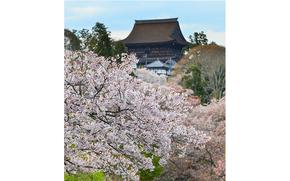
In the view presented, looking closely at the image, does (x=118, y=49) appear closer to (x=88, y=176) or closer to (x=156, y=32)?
(x=156, y=32)

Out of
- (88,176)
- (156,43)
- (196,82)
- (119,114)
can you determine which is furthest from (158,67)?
(88,176)

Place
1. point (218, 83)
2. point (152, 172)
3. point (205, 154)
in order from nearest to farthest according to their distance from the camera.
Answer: point (218, 83), point (205, 154), point (152, 172)

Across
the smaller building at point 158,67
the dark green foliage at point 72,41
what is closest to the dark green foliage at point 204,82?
the smaller building at point 158,67

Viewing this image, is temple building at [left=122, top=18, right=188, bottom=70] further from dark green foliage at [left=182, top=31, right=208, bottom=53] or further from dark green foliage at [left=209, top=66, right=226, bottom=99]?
dark green foliage at [left=209, top=66, right=226, bottom=99]

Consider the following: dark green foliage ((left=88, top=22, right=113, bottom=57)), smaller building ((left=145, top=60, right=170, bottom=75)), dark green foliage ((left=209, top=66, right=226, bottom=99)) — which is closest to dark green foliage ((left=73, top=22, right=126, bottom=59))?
dark green foliage ((left=88, top=22, right=113, bottom=57))
